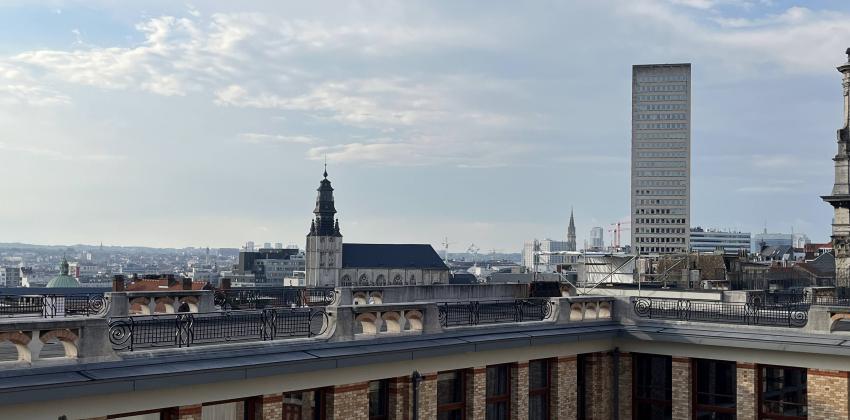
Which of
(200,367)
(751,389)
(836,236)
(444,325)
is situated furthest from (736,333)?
(836,236)

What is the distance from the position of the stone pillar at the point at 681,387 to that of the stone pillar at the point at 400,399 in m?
A: 7.57

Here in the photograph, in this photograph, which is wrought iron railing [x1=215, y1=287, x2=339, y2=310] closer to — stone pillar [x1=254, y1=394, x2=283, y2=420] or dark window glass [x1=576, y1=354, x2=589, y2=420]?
dark window glass [x1=576, y1=354, x2=589, y2=420]

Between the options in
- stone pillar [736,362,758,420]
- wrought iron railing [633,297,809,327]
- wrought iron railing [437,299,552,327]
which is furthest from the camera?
wrought iron railing [633,297,809,327]

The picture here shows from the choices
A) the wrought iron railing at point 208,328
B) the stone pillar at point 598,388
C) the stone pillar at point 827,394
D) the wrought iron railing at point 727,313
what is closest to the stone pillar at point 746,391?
the stone pillar at point 827,394

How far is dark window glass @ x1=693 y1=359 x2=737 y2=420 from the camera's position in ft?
76.0

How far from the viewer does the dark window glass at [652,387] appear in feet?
79.5

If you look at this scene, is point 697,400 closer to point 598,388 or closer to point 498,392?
point 598,388

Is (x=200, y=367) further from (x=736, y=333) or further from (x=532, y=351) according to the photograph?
(x=736, y=333)

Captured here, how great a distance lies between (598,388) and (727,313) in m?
5.94

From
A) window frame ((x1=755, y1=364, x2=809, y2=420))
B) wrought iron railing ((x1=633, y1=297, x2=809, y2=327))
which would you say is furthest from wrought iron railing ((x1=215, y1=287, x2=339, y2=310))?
window frame ((x1=755, y1=364, x2=809, y2=420))

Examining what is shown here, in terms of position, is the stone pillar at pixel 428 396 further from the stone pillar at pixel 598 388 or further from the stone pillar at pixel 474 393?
the stone pillar at pixel 598 388

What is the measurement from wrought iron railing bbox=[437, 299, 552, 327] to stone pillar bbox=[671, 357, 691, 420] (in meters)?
3.41

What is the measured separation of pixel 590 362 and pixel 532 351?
2906mm

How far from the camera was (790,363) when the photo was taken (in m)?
21.9
